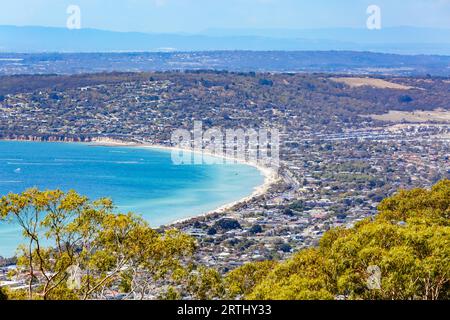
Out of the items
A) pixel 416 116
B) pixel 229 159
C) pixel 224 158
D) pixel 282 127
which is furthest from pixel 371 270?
pixel 416 116

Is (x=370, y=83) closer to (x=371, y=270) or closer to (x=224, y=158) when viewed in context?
(x=224, y=158)

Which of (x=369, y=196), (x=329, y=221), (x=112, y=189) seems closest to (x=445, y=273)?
(x=329, y=221)

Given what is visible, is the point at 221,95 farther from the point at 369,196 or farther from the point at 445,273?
the point at 445,273

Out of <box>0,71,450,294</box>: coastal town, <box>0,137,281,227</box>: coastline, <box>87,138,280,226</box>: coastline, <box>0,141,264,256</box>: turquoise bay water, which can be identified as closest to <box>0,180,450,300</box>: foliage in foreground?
<box>0,71,450,294</box>: coastal town

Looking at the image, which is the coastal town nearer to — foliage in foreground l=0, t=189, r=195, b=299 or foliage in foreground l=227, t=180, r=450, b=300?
foliage in foreground l=0, t=189, r=195, b=299

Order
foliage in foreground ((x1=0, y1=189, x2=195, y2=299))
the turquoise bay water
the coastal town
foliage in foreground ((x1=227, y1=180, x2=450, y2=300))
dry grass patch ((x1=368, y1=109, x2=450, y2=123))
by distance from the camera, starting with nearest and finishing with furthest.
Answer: foliage in foreground ((x1=227, y1=180, x2=450, y2=300))
foliage in foreground ((x1=0, y1=189, x2=195, y2=299))
the coastal town
the turquoise bay water
dry grass patch ((x1=368, y1=109, x2=450, y2=123))

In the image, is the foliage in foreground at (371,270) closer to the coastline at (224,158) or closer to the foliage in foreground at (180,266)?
the foliage in foreground at (180,266)
